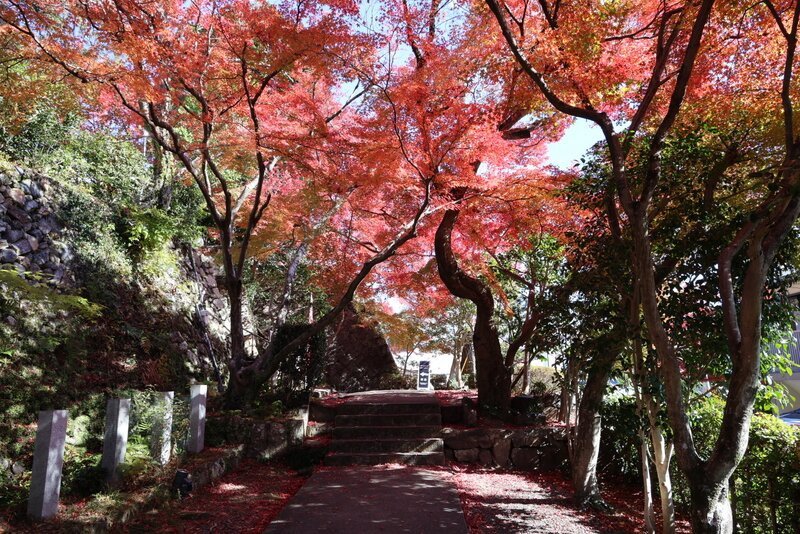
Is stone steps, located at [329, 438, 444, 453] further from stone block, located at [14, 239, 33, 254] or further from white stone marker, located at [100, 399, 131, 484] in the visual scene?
stone block, located at [14, 239, 33, 254]

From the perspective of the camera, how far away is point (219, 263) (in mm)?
13852

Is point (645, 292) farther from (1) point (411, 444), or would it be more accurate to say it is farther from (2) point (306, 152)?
(2) point (306, 152)

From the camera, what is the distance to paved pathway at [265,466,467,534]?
4922 millimetres

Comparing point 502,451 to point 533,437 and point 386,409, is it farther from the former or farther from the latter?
point 386,409

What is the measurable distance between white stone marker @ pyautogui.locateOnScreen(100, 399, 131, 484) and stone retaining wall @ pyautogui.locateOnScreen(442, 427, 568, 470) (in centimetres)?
478

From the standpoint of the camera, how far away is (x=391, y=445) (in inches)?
318

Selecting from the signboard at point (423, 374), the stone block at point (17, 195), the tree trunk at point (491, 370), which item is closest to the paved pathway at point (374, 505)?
the tree trunk at point (491, 370)

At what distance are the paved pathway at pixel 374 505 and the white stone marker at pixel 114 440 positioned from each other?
5.36 ft

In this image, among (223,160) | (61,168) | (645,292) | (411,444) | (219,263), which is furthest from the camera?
(219,263)

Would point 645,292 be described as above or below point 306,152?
below

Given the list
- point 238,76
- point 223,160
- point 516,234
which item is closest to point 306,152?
point 238,76

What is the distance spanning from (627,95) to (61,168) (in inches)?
356

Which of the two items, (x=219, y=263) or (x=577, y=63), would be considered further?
(x=219, y=263)

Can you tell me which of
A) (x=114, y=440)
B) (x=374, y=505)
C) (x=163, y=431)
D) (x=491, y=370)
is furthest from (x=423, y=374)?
(x=114, y=440)
